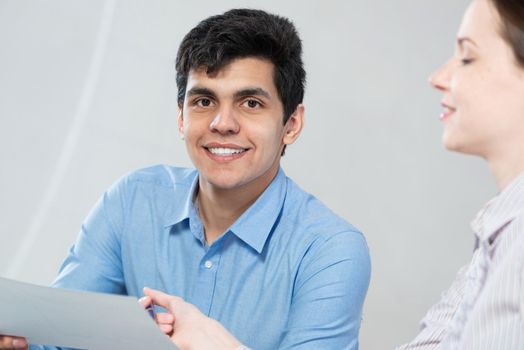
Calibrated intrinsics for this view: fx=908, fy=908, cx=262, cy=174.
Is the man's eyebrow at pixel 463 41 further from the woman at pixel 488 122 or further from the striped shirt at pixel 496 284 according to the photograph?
the striped shirt at pixel 496 284

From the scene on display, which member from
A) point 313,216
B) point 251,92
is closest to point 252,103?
point 251,92

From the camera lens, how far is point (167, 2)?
2.96 m

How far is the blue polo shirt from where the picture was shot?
1761 millimetres

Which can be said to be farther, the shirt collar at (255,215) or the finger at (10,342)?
the shirt collar at (255,215)

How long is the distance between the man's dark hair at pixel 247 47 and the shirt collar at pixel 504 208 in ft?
3.05

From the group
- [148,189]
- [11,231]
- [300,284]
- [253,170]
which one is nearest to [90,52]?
[11,231]

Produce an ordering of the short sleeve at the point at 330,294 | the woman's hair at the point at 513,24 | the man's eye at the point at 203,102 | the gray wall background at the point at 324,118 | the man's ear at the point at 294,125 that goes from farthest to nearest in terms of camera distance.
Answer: the gray wall background at the point at 324,118, the man's ear at the point at 294,125, the man's eye at the point at 203,102, the short sleeve at the point at 330,294, the woman's hair at the point at 513,24

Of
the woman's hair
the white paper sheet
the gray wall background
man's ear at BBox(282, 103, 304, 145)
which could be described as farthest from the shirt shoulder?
the gray wall background

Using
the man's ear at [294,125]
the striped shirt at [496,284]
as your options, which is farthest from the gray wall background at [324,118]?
the striped shirt at [496,284]

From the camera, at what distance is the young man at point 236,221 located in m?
1.83

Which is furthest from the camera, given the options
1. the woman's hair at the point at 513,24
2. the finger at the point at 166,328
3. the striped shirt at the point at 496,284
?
the finger at the point at 166,328

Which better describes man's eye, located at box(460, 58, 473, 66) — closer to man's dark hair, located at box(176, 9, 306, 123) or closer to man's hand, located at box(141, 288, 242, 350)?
man's hand, located at box(141, 288, 242, 350)

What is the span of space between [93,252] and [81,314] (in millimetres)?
593

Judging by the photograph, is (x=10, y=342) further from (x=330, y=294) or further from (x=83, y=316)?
(x=330, y=294)
